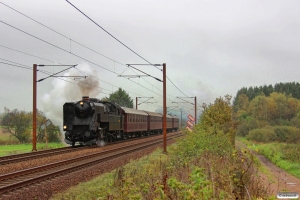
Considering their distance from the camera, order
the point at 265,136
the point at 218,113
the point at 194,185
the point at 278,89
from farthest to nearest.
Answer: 1. the point at 278,89
2. the point at 265,136
3. the point at 218,113
4. the point at 194,185

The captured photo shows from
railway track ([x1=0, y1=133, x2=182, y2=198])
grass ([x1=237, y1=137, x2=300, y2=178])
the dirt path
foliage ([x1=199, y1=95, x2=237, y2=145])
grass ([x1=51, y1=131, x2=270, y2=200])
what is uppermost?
foliage ([x1=199, y1=95, x2=237, y2=145])

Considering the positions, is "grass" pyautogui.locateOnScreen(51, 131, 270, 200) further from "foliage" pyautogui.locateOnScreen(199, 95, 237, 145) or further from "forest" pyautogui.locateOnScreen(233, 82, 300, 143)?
"forest" pyautogui.locateOnScreen(233, 82, 300, 143)

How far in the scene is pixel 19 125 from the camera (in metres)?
44.4

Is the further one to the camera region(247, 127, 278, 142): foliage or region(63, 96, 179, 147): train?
region(247, 127, 278, 142): foliage

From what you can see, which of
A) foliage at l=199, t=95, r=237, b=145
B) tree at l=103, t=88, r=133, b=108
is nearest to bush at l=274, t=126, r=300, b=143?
foliage at l=199, t=95, r=237, b=145

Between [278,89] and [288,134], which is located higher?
[278,89]

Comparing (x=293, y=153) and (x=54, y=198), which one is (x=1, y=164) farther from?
(x=293, y=153)

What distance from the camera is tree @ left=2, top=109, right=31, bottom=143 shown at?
44344mm

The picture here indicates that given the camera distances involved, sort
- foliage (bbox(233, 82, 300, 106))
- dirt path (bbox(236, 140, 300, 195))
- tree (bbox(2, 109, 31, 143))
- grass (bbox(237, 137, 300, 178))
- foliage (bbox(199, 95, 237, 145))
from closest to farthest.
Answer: dirt path (bbox(236, 140, 300, 195))
grass (bbox(237, 137, 300, 178))
foliage (bbox(199, 95, 237, 145))
tree (bbox(2, 109, 31, 143))
foliage (bbox(233, 82, 300, 106))

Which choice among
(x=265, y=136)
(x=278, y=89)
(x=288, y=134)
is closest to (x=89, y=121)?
(x=265, y=136)

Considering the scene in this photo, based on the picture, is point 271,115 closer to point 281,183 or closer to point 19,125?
point 19,125


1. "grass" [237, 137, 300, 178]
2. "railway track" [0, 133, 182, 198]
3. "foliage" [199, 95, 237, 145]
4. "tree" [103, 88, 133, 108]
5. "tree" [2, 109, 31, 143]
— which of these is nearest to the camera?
"railway track" [0, 133, 182, 198]

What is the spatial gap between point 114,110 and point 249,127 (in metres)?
31.9

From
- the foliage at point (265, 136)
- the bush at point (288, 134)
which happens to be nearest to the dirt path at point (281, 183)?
the bush at point (288, 134)
